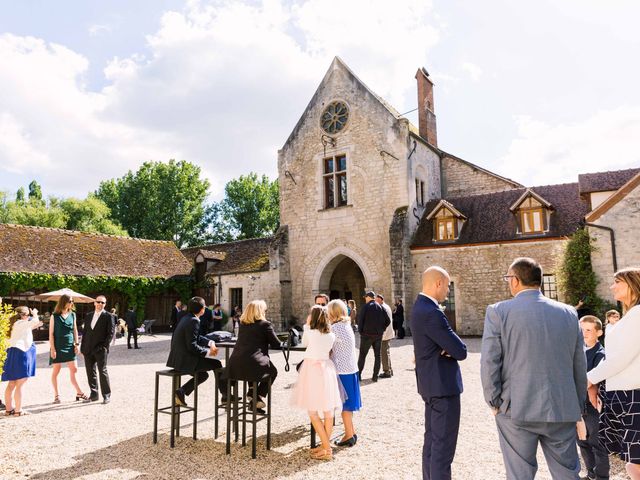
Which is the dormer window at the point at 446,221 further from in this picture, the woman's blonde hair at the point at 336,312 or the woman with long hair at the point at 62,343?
the woman with long hair at the point at 62,343

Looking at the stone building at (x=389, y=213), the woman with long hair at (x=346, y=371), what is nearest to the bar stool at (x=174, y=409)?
the woman with long hair at (x=346, y=371)

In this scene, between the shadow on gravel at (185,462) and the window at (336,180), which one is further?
the window at (336,180)

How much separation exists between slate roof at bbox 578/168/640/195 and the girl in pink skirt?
13.3 metres

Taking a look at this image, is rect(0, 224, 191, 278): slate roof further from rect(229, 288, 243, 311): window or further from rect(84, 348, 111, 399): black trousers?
rect(84, 348, 111, 399): black trousers

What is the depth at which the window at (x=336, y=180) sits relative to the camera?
72.4 ft

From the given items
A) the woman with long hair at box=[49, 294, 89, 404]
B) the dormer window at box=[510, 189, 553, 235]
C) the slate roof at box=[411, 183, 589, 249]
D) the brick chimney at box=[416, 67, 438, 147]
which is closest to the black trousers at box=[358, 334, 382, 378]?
the woman with long hair at box=[49, 294, 89, 404]

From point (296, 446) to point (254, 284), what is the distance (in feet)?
63.2

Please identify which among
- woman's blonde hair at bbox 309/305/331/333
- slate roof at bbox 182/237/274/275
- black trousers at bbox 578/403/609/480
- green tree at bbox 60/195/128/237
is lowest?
black trousers at bbox 578/403/609/480

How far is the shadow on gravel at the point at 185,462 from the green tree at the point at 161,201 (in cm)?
3931

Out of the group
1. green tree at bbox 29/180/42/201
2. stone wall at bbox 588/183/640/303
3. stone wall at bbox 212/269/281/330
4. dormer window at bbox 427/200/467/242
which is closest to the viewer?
stone wall at bbox 588/183/640/303

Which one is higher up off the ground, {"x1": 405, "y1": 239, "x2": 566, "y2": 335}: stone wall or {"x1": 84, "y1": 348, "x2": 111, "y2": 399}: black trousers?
{"x1": 405, "y1": 239, "x2": 566, "y2": 335}: stone wall

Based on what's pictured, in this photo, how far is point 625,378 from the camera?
3252mm

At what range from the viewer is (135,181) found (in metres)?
44.2

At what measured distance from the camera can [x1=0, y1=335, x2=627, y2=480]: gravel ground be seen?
4699 mm
